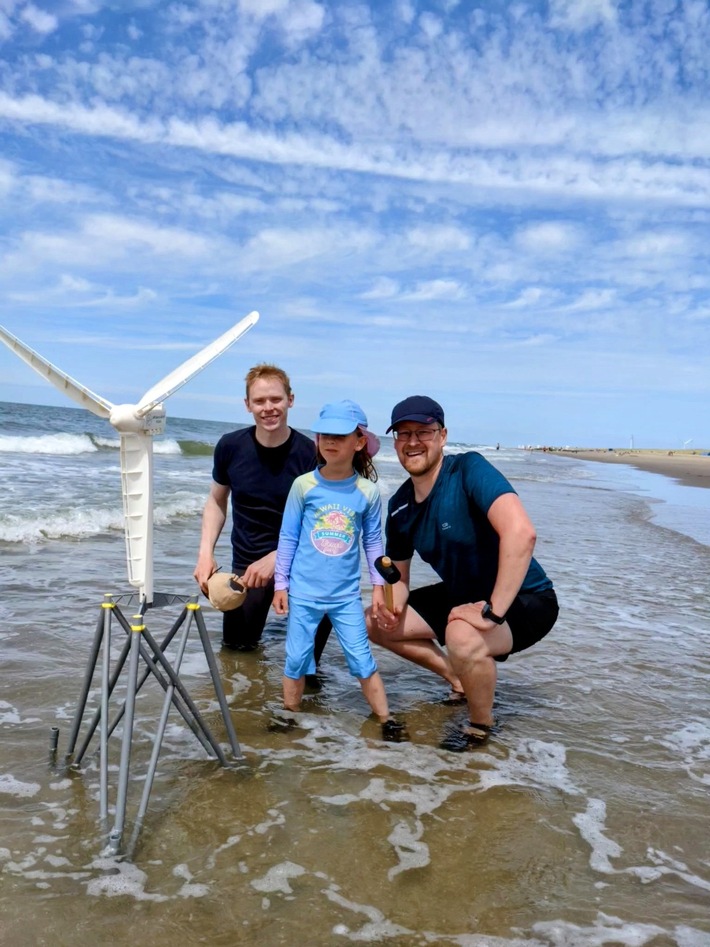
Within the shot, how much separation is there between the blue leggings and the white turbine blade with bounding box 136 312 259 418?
1752 mm

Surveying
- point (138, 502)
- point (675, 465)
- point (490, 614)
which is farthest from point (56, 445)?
point (675, 465)

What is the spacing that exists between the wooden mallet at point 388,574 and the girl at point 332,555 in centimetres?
7

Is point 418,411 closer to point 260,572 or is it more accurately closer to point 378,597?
point 378,597

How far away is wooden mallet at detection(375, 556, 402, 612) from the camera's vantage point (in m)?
4.19

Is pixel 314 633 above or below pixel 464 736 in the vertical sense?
above

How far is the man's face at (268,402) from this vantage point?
191 inches

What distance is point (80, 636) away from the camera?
570 centimetres

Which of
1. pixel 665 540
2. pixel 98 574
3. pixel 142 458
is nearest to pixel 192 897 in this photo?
pixel 142 458

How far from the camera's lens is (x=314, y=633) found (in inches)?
165

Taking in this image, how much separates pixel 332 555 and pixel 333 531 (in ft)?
0.47

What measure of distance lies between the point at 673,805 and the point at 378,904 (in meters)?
1.72

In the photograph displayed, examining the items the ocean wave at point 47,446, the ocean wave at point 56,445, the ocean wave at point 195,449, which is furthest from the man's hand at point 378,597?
the ocean wave at point 195,449

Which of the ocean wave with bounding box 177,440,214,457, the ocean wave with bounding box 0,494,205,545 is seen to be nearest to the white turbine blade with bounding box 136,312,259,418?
the ocean wave with bounding box 0,494,205,545

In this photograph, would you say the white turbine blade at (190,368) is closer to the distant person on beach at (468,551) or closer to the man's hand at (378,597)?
the distant person on beach at (468,551)
